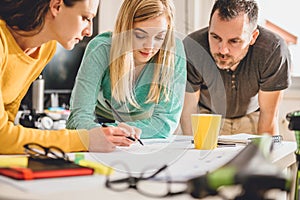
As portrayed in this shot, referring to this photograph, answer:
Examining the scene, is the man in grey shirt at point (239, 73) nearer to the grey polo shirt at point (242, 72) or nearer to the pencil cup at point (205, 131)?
the grey polo shirt at point (242, 72)

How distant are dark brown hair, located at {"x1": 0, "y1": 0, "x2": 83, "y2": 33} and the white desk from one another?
0.38 metres

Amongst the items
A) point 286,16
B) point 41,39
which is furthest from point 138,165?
point 286,16

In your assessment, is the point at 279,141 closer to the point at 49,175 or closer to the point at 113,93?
the point at 113,93

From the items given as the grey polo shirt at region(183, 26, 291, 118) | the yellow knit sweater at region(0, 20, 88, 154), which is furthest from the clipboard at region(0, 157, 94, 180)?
the grey polo shirt at region(183, 26, 291, 118)

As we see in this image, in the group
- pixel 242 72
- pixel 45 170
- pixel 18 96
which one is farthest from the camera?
pixel 242 72

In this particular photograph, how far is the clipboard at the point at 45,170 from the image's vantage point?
2.48 feet

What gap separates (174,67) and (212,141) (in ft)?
1.49

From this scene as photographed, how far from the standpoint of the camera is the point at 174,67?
1.63 metres

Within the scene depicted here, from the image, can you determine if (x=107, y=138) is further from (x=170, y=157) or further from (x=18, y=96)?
(x=18, y=96)

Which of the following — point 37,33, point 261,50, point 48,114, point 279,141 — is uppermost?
point 37,33

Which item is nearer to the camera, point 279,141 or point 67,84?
point 279,141

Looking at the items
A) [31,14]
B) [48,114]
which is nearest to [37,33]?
[31,14]

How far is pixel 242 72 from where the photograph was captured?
7.04 feet

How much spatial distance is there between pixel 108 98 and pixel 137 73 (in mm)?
127
